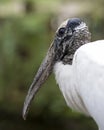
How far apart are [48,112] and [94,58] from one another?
4.29 metres

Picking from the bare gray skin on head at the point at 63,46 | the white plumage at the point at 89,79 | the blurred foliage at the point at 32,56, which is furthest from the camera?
the blurred foliage at the point at 32,56

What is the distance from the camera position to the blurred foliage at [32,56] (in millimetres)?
7719

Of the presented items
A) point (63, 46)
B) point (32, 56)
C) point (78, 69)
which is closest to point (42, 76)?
point (63, 46)

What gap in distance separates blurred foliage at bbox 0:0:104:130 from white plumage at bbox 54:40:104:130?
3.36 metres

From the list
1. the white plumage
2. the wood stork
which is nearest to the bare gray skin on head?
the wood stork

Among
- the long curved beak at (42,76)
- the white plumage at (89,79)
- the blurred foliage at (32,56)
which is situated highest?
the white plumage at (89,79)

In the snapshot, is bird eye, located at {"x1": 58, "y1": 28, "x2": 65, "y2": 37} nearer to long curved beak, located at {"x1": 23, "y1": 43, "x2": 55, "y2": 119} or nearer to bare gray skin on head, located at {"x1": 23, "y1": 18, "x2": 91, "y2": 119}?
bare gray skin on head, located at {"x1": 23, "y1": 18, "x2": 91, "y2": 119}

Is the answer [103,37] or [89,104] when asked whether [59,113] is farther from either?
[89,104]

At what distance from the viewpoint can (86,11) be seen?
8164 millimetres

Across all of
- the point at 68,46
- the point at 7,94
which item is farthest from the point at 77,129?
the point at 68,46

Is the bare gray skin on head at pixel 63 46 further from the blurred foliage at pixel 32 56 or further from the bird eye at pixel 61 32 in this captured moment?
the blurred foliage at pixel 32 56

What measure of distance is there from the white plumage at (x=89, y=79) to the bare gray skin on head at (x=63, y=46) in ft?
0.87

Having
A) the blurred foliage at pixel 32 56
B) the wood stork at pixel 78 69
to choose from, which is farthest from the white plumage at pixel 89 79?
the blurred foliage at pixel 32 56

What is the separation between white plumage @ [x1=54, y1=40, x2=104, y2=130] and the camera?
12.9ft
